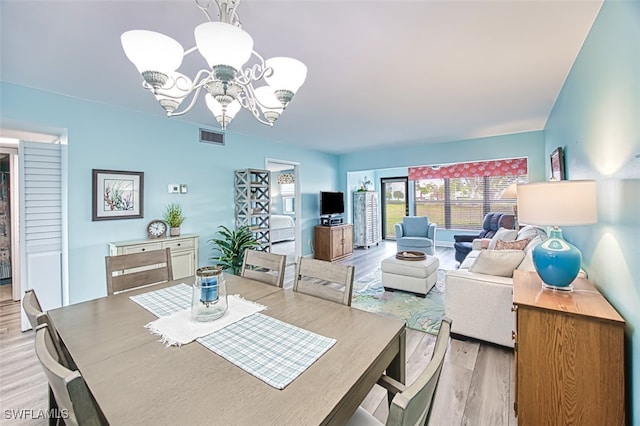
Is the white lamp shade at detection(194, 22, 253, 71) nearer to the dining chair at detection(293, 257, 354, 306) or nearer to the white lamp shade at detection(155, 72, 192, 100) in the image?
the white lamp shade at detection(155, 72, 192, 100)

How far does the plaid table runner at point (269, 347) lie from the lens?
3.18 feet

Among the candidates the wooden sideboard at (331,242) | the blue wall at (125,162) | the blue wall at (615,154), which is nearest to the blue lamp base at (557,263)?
the blue wall at (615,154)

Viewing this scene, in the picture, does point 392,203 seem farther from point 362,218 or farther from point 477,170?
point 477,170

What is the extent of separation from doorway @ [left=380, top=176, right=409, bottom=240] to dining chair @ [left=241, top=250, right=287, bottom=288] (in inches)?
265

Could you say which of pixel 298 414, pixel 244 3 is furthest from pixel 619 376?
pixel 244 3

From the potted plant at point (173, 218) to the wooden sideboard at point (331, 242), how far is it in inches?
118

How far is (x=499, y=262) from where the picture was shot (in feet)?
8.27

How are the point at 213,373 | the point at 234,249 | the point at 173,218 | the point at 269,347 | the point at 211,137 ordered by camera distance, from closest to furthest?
the point at 213,373 < the point at 269,347 < the point at 173,218 < the point at 234,249 < the point at 211,137

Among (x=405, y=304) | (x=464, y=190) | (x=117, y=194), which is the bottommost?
(x=405, y=304)

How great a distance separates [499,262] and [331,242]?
11.9 feet

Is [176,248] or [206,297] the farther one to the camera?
[176,248]

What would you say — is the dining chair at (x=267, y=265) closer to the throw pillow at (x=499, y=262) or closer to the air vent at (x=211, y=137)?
the throw pillow at (x=499, y=262)

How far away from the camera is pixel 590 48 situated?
187cm

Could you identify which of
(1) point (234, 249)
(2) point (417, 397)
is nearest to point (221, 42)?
(2) point (417, 397)
